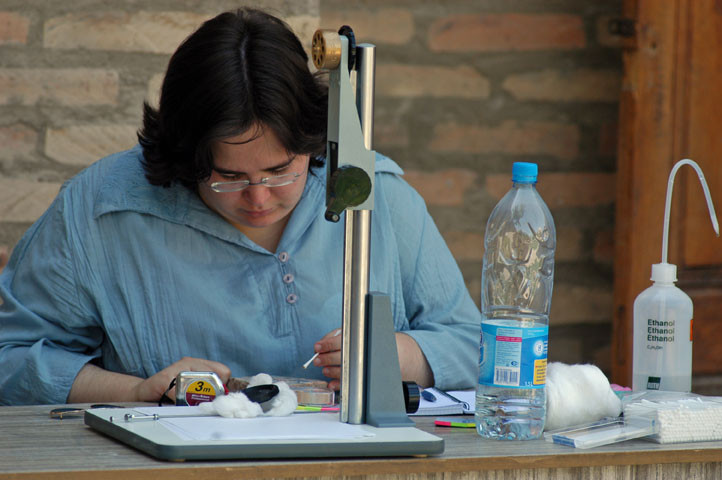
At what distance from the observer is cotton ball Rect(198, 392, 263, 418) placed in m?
1.25

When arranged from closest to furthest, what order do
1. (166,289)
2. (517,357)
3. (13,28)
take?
(517,357) → (166,289) → (13,28)

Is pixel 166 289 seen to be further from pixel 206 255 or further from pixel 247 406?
pixel 247 406

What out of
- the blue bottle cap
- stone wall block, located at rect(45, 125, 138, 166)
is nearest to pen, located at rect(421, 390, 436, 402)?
the blue bottle cap

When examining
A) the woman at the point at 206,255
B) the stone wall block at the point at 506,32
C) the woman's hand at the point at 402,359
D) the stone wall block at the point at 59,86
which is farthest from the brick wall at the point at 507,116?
the woman's hand at the point at 402,359

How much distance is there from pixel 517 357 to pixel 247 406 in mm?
343

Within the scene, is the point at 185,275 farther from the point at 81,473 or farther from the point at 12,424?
the point at 81,473

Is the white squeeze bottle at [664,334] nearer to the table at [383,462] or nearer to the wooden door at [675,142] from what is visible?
the table at [383,462]

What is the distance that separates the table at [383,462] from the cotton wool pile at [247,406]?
0.14m

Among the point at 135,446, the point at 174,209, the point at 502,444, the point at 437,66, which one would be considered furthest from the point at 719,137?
the point at 135,446

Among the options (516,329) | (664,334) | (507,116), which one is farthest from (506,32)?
(516,329)

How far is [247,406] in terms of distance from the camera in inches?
49.5

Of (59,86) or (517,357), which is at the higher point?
(59,86)

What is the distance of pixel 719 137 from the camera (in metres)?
2.98

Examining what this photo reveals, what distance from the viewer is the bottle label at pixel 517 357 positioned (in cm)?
122
